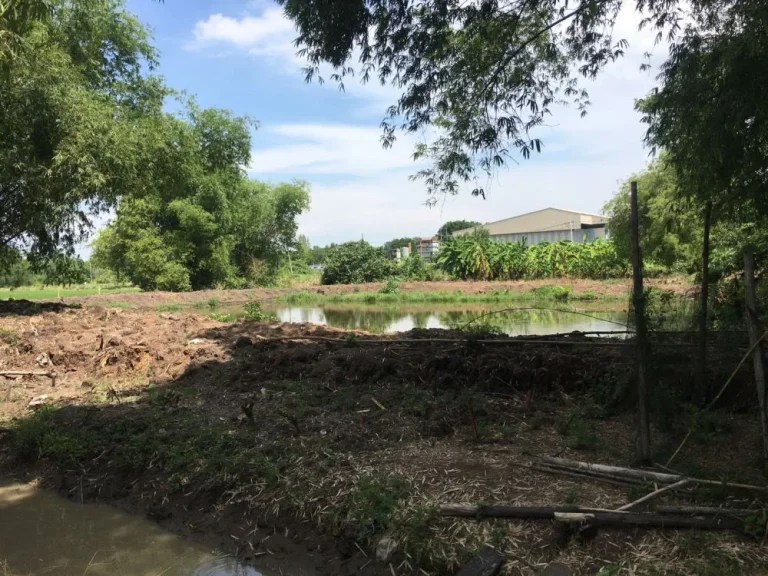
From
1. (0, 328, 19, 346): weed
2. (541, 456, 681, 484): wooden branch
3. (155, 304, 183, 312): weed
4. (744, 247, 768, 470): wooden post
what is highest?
(744, 247, 768, 470): wooden post

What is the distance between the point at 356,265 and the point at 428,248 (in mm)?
21596

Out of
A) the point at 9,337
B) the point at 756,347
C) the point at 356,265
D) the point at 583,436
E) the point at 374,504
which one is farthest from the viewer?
the point at 356,265

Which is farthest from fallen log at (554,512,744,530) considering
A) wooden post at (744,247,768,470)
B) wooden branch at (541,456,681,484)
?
wooden post at (744,247,768,470)

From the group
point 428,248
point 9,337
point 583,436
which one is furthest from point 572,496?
point 428,248

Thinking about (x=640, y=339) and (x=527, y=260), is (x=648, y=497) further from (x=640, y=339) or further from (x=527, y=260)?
(x=527, y=260)

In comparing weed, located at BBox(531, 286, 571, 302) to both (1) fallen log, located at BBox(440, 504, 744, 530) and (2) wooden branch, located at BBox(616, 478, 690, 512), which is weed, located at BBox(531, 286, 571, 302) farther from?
Result: (1) fallen log, located at BBox(440, 504, 744, 530)

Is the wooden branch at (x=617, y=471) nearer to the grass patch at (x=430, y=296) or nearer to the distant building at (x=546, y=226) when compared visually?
the grass patch at (x=430, y=296)

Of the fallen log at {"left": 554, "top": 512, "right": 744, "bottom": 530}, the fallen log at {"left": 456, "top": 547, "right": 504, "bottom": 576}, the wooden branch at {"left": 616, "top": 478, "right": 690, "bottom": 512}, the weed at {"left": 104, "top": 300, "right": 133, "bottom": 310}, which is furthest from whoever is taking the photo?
the weed at {"left": 104, "top": 300, "right": 133, "bottom": 310}

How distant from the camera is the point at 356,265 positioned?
4284 cm

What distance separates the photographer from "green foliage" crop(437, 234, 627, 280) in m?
35.2

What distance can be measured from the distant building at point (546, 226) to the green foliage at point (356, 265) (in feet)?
51.8

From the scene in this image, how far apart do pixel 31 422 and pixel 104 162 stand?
8225mm

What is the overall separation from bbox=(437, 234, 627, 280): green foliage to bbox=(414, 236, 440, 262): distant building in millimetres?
A: 3052

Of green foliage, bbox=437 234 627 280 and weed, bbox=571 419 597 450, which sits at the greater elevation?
green foliage, bbox=437 234 627 280
